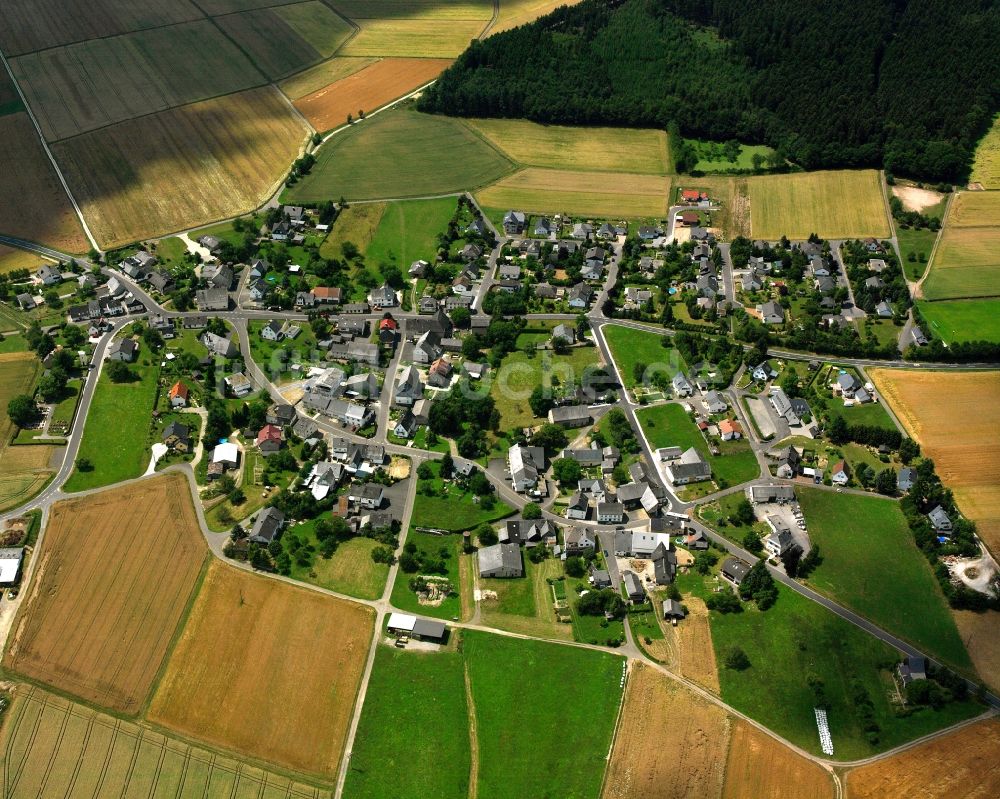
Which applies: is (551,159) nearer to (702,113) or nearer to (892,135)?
(702,113)

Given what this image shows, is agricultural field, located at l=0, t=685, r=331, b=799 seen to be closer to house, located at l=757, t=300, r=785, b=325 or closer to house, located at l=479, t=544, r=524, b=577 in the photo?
house, located at l=479, t=544, r=524, b=577

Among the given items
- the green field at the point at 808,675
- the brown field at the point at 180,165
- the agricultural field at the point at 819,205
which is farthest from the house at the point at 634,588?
the brown field at the point at 180,165

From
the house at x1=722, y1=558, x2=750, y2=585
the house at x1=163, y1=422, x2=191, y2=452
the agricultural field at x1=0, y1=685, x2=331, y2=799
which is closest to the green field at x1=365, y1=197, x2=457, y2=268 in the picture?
the house at x1=163, y1=422, x2=191, y2=452

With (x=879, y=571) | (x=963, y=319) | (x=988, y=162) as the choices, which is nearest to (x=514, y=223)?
(x=963, y=319)

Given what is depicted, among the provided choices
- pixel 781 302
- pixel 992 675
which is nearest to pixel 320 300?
pixel 781 302

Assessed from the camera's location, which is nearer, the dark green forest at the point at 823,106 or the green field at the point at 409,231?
the green field at the point at 409,231

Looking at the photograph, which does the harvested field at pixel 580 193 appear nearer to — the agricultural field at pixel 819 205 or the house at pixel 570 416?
the agricultural field at pixel 819 205

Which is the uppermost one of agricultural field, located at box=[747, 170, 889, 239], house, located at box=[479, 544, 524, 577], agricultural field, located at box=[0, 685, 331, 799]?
agricultural field, located at box=[747, 170, 889, 239]
